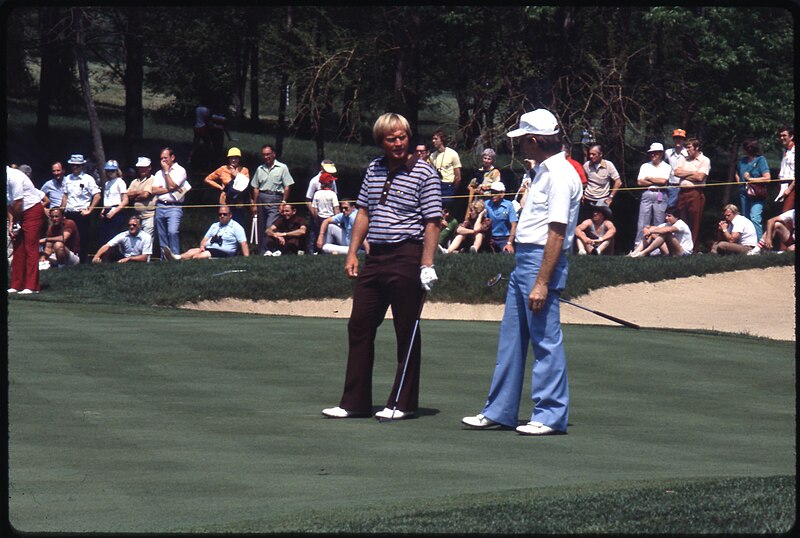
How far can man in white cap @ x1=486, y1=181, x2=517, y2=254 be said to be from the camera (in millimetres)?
22156

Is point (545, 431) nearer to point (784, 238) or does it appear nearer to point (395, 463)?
point (395, 463)

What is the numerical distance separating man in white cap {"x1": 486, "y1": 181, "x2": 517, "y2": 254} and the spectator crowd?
2cm

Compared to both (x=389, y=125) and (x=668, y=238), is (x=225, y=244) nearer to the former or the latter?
→ (x=668, y=238)

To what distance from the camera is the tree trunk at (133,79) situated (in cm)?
3925

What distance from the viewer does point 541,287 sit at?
8492 mm

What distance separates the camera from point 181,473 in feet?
23.3

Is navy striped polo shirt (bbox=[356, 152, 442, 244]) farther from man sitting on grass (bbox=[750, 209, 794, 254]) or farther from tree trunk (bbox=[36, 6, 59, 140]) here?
tree trunk (bbox=[36, 6, 59, 140])

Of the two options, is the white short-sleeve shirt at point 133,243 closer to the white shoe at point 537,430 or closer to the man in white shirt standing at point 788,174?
the man in white shirt standing at point 788,174

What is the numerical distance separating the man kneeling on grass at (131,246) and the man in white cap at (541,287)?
1479 centimetres

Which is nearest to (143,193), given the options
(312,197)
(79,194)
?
(79,194)

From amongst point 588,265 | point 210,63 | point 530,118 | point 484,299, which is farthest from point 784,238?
point 210,63

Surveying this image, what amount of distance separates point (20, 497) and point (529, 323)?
345 centimetres

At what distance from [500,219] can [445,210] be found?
1.48 metres

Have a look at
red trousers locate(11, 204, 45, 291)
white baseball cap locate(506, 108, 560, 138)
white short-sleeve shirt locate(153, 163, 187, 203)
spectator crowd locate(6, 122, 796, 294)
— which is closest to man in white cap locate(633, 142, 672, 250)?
spectator crowd locate(6, 122, 796, 294)
